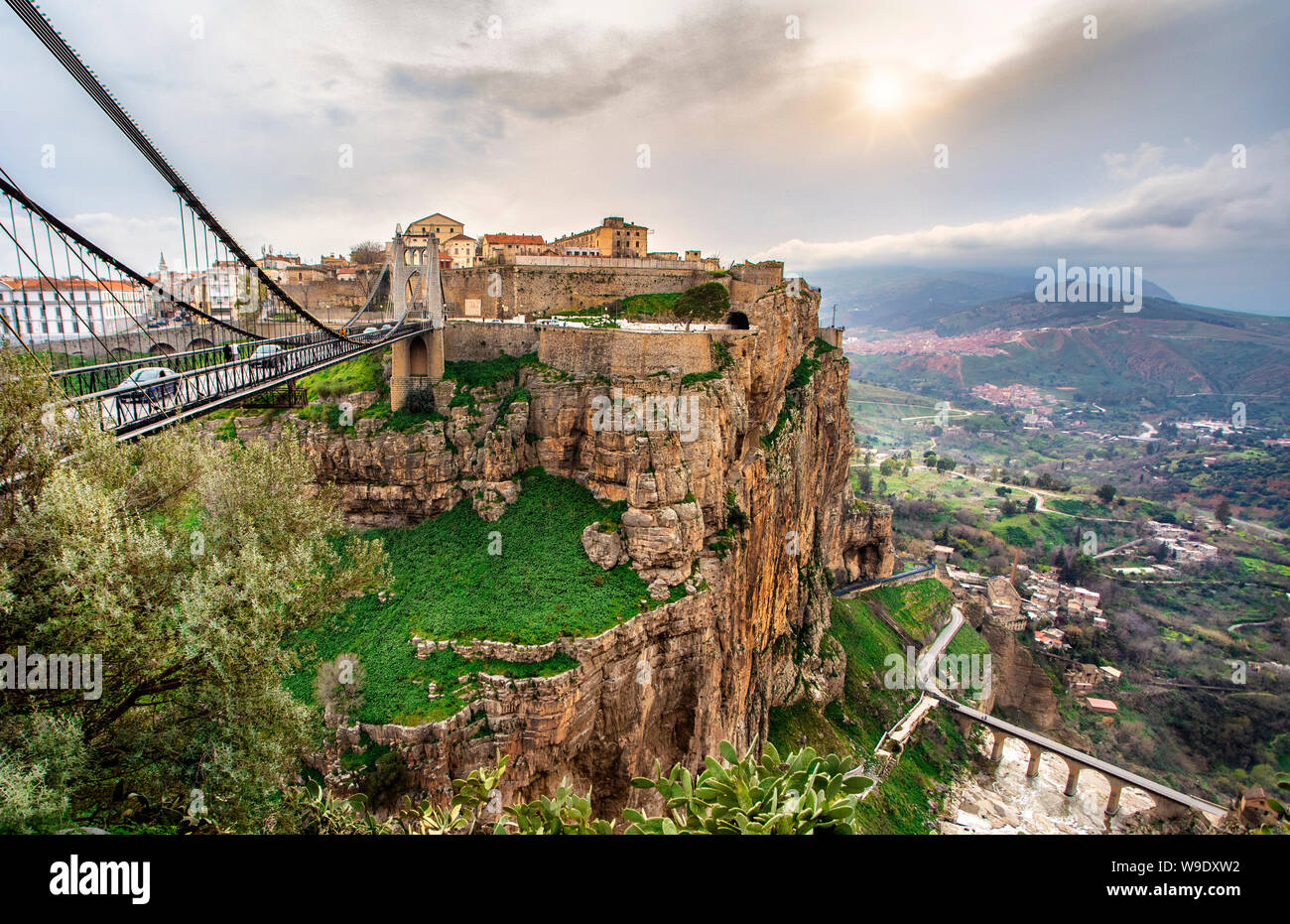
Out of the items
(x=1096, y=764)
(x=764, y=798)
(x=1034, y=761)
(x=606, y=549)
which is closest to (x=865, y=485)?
(x=1034, y=761)

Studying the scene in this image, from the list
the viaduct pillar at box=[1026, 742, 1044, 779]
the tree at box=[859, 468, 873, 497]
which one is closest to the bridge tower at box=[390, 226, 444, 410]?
Answer: the viaduct pillar at box=[1026, 742, 1044, 779]

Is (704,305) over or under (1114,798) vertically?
over

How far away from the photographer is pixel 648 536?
19.1 m

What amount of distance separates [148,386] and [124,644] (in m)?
6.08

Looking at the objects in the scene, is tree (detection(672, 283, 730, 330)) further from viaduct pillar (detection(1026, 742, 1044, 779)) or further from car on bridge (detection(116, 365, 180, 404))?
viaduct pillar (detection(1026, 742, 1044, 779))

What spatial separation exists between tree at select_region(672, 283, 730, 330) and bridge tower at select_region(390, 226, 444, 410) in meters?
12.0

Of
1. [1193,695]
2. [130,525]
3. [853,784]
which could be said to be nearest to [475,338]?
[130,525]

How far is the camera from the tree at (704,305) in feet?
102

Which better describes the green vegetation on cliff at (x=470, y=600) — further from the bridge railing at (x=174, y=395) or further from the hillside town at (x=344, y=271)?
the hillside town at (x=344, y=271)

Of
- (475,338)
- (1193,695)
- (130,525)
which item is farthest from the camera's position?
(1193,695)

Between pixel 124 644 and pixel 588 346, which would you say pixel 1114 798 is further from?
pixel 124 644
